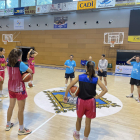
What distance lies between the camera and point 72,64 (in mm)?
6352

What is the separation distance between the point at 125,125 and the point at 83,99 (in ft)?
6.08

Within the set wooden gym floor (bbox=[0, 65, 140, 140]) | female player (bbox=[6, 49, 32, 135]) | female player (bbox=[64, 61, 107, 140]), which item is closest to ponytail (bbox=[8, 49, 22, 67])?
female player (bbox=[6, 49, 32, 135])

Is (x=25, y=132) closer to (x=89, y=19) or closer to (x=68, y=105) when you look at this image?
(x=68, y=105)

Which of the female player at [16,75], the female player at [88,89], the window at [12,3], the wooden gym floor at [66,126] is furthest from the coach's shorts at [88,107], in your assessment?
the window at [12,3]

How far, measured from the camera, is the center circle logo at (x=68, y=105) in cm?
426

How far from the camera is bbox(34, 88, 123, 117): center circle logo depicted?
4.26 meters

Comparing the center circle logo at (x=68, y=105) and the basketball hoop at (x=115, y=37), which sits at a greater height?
the basketball hoop at (x=115, y=37)

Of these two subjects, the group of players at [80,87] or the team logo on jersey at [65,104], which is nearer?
the group of players at [80,87]

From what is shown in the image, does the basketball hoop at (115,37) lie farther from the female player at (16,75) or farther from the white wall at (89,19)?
the female player at (16,75)

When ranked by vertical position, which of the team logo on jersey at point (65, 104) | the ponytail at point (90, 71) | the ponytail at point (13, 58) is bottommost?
the team logo on jersey at point (65, 104)

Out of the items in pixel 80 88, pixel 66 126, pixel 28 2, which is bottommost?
pixel 66 126

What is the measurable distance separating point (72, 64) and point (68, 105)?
222 cm

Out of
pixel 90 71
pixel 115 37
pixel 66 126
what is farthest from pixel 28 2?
pixel 90 71

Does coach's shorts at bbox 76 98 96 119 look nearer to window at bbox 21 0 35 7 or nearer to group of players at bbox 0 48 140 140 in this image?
group of players at bbox 0 48 140 140
